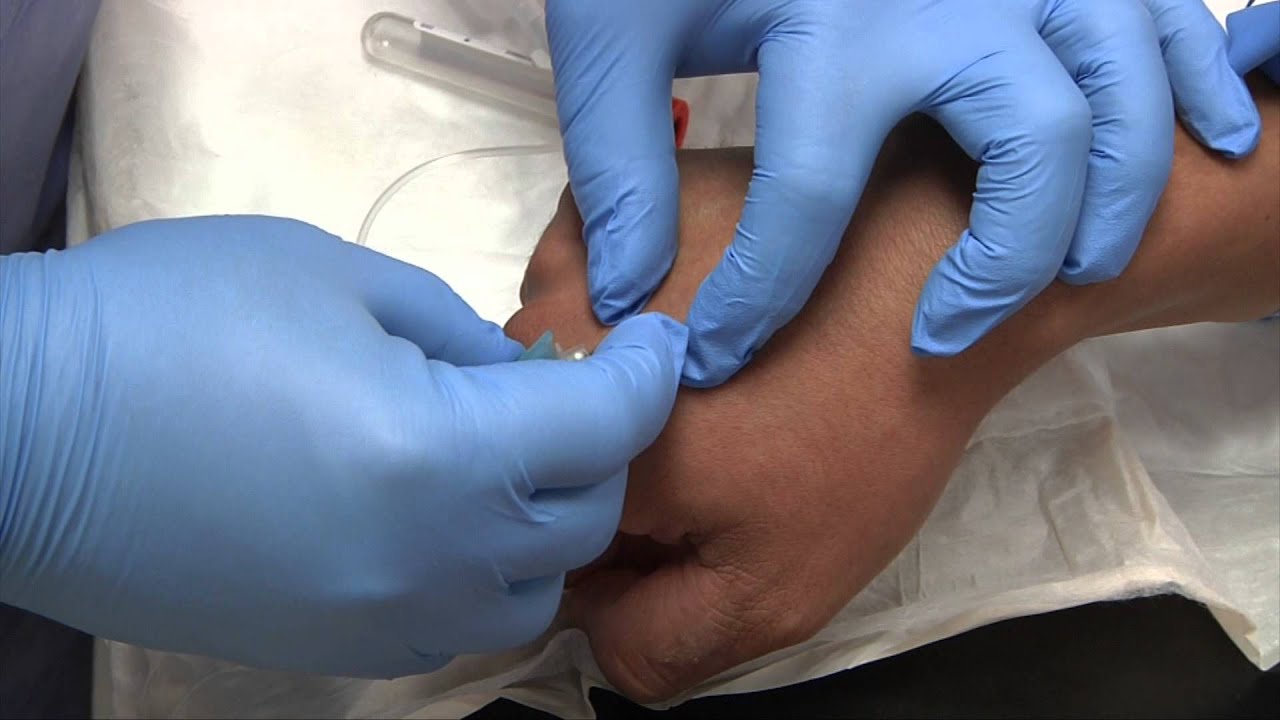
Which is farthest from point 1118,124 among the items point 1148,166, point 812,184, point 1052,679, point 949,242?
point 1052,679

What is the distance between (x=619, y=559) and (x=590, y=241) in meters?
0.36

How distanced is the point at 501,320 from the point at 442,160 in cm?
21

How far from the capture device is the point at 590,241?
103 cm

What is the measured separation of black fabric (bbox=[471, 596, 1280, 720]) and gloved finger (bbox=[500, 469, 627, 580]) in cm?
40

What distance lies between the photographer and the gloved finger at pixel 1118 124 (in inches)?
37.1

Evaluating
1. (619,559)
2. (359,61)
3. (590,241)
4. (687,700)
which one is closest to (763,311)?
(590,241)

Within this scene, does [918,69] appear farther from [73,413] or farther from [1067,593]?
[73,413]

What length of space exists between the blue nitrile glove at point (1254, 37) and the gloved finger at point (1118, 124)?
107mm

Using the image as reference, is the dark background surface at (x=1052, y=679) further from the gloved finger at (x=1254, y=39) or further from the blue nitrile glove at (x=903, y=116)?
the gloved finger at (x=1254, y=39)

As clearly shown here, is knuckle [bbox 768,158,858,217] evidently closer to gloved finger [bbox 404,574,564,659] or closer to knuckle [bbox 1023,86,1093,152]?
knuckle [bbox 1023,86,1093,152]

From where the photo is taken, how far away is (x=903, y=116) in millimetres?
949

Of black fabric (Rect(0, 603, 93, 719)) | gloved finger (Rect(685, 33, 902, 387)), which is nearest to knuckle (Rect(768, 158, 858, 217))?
gloved finger (Rect(685, 33, 902, 387))

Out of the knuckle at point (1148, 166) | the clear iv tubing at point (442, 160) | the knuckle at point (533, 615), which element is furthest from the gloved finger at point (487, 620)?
the knuckle at point (1148, 166)

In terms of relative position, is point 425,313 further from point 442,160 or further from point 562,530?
point 442,160
